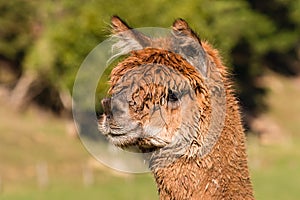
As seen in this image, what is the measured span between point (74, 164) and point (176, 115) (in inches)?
1338

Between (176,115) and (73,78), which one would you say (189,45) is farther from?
(73,78)

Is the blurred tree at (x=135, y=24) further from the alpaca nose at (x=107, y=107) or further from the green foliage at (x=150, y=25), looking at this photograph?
the alpaca nose at (x=107, y=107)

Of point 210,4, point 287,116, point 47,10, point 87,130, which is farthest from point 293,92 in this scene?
point 87,130

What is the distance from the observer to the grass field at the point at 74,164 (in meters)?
27.5

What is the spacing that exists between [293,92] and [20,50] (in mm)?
19978

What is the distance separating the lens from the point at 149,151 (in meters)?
5.55

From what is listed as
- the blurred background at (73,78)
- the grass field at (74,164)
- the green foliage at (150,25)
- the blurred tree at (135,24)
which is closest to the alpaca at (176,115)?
Answer: the grass field at (74,164)

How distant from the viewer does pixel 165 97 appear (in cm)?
540

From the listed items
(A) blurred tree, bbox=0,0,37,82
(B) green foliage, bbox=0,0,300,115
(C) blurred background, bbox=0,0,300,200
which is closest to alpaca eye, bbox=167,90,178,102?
(C) blurred background, bbox=0,0,300,200

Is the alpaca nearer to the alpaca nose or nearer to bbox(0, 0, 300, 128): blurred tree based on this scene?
the alpaca nose

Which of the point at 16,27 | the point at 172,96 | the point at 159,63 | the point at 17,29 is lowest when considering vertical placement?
the point at 17,29

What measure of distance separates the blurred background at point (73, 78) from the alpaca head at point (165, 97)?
1993cm

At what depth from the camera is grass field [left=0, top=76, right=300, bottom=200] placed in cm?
2750

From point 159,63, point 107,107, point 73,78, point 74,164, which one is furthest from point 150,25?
point 107,107
